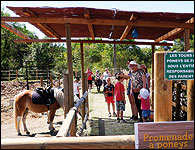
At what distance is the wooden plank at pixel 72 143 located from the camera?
4.83ft

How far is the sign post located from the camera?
1.59 m

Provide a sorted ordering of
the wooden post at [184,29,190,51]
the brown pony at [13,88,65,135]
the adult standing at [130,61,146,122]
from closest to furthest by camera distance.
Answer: the wooden post at [184,29,190,51]
the adult standing at [130,61,146,122]
the brown pony at [13,88,65,135]

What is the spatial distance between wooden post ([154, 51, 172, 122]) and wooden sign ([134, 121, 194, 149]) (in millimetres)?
139

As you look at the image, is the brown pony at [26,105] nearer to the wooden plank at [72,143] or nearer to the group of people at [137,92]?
the group of people at [137,92]

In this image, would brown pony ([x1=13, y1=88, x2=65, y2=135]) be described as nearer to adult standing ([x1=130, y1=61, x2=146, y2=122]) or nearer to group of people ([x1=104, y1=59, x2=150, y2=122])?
group of people ([x1=104, y1=59, x2=150, y2=122])

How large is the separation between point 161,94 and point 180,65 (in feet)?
1.01

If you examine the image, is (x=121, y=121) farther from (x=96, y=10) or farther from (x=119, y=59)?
(x=119, y=59)

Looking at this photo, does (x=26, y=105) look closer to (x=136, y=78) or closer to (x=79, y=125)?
(x=79, y=125)

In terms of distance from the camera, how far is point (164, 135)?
1552 mm

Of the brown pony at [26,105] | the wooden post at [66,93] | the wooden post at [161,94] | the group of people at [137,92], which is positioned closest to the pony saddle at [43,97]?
the brown pony at [26,105]

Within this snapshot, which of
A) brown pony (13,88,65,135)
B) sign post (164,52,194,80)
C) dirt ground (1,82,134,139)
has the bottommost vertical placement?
dirt ground (1,82,134,139)

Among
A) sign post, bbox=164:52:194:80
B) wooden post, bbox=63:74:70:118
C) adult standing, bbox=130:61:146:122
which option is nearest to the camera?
sign post, bbox=164:52:194:80

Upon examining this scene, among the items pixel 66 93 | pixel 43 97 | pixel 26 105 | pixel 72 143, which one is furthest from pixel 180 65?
pixel 26 105

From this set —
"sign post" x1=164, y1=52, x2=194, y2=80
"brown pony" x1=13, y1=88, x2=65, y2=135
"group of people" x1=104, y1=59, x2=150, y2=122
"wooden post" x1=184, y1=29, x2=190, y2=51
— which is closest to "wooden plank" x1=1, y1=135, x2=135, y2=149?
"sign post" x1=164, y1=52, x2=194, y2=80
